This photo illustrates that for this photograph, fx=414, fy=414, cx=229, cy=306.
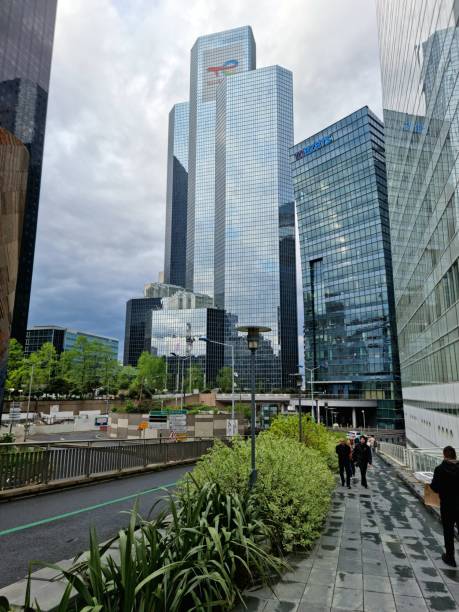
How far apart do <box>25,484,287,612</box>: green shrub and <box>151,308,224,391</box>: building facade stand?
152 metres

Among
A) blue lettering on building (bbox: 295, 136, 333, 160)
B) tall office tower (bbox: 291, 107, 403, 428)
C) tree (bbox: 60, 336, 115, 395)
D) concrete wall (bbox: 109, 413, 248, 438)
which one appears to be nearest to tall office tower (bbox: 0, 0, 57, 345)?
tree (bbox: 60, 336, 115, 395)

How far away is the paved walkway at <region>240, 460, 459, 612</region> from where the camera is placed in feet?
15.4

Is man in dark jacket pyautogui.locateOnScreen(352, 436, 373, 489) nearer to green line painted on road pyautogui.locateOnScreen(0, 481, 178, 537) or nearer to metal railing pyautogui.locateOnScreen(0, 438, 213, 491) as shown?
metal railing pyautogui.locateOnScreen(0, 438, 213, 491)

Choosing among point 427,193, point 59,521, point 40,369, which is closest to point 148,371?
point 40,369

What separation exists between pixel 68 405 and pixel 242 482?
71.5 m

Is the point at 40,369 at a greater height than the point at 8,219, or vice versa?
the point at 8,219

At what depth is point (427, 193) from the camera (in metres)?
26.3

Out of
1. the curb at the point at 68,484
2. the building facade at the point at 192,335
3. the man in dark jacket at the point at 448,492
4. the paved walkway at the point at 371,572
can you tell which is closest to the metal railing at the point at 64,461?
the curb at the point at 68,484

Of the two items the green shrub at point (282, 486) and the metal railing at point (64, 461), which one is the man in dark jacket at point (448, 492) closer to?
the green shrub at point (282, 486)

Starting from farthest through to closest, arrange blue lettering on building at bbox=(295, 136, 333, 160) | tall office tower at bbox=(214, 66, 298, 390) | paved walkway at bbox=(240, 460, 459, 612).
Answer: tall office tower at bbox=(214, 66, 298, 390), blue lettering on building at bbox=(295, 136, 333, 160), paved walkway at bbox=(240, 460, 459, 612)

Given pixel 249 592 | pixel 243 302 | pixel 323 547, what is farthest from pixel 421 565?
pixel 243 302

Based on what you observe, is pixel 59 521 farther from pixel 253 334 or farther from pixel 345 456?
pixel 345 456

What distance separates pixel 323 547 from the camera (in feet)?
22.3

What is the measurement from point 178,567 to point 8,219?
1019 centimetres
